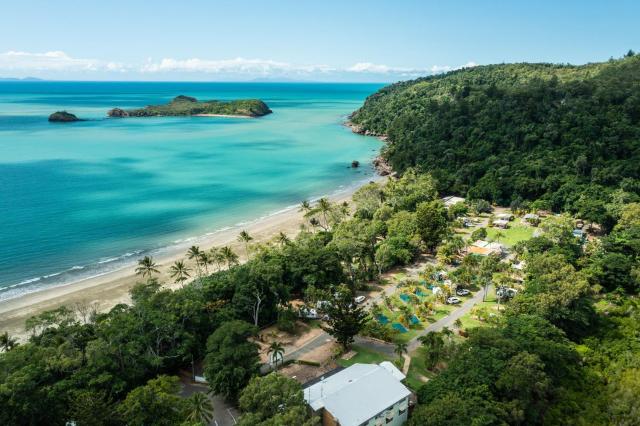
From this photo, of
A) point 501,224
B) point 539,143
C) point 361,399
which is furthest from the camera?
point 539,143

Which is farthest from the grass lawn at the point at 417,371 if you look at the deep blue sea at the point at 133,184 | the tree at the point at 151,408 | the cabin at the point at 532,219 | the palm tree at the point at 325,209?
the cabin at the point at 532,219

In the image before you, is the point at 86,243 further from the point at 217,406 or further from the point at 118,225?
the point at 217,406

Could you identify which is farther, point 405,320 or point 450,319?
point 450,319

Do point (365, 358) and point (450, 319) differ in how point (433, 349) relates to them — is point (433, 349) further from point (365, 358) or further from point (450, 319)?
point (450, 319)

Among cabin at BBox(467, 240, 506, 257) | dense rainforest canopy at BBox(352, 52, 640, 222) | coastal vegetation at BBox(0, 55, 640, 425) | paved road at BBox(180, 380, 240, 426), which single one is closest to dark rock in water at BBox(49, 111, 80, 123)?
dense rainforest canopy at BBox(352, 52, 640, 222)

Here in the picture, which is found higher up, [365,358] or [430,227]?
[430,227]

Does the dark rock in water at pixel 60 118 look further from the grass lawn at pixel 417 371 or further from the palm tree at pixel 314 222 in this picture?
the grass lawn at pixel 417 371

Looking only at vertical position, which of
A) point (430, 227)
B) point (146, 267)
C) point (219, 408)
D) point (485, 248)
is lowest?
point (219, 408)

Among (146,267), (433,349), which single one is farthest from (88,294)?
(433,349)
